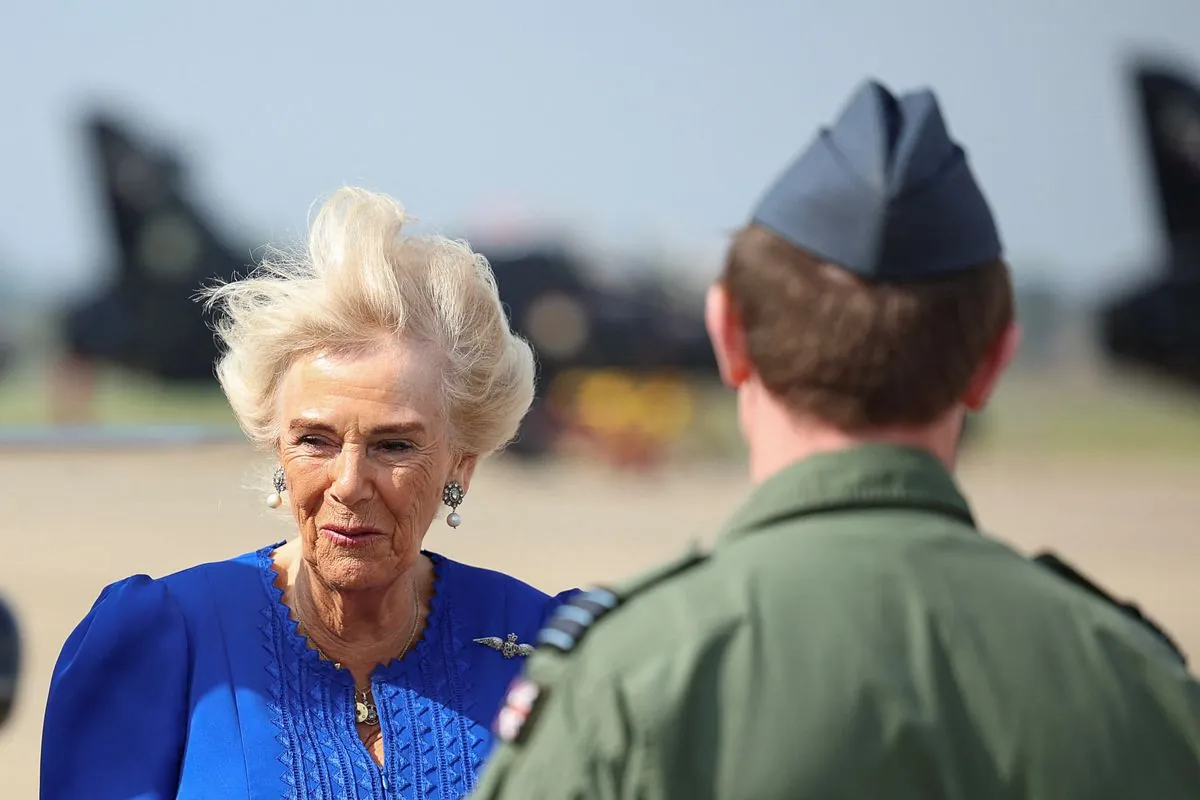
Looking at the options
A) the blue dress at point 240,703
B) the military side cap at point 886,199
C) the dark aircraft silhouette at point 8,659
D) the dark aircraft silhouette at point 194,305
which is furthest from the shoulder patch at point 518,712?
the dark aircraft silhouette at point 194,305

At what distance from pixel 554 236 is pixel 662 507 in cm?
818

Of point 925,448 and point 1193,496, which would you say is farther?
point 1193,496

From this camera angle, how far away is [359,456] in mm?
2965

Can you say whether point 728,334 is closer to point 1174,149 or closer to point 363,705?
point 363,705

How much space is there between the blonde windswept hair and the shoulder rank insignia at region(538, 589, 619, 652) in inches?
62.5

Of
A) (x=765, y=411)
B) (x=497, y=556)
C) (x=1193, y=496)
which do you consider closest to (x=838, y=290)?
(x=765, y=411)

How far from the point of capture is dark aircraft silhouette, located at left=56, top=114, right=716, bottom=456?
91.4ft

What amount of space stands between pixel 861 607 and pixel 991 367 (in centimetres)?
29

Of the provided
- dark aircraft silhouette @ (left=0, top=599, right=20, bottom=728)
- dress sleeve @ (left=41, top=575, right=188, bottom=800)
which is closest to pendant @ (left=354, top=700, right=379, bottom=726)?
dress sleeve @ (left=41, top=575, right=188, bottom=800)

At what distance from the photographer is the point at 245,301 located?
10.1ft

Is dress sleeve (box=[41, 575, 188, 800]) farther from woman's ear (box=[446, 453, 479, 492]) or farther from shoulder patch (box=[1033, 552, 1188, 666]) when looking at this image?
shoulder patch (box=[1033, 552, 1188, 666])

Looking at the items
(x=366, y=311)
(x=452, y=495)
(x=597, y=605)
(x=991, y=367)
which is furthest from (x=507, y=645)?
(x=991, y=367)

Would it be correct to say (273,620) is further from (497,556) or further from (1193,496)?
(1193,496)

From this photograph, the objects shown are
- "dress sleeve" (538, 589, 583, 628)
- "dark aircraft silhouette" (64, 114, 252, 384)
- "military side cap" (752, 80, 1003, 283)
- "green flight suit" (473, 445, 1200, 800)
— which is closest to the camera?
"green flight suit" (473, 445, 1200, 800)
